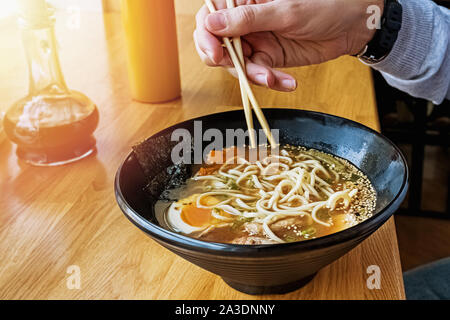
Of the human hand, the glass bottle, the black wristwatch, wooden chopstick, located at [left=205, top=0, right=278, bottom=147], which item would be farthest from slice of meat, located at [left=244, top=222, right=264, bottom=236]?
the black wristwatch

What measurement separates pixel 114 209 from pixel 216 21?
452 millimetres

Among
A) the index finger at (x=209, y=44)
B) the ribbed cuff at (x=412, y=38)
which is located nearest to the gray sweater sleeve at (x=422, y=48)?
the ribbed cuff at (x=412, y=38)

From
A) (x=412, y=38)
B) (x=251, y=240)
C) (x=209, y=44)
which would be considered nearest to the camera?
(x=251, y=240)

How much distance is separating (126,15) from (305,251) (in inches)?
41.6

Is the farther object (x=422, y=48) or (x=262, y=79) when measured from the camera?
(x=422, y=48)

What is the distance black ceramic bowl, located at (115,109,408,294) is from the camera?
0.66 meters

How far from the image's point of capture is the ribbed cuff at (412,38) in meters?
1.36

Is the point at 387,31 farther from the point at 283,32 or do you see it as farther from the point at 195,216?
the point at 195,216

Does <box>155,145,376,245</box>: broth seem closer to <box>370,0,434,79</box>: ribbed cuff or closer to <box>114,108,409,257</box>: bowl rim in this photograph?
<box>114,108,409,257</box>: bowl rim

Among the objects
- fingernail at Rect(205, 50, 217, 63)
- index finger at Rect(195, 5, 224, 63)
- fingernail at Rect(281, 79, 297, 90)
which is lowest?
fingernail at Rect(281, 79, 297, 90)

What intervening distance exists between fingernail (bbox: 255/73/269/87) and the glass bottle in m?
0.47

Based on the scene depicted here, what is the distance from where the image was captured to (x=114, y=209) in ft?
3.59

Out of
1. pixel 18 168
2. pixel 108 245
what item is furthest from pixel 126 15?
pixel 108 245

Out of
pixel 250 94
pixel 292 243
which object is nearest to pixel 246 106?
pixel 250 94
